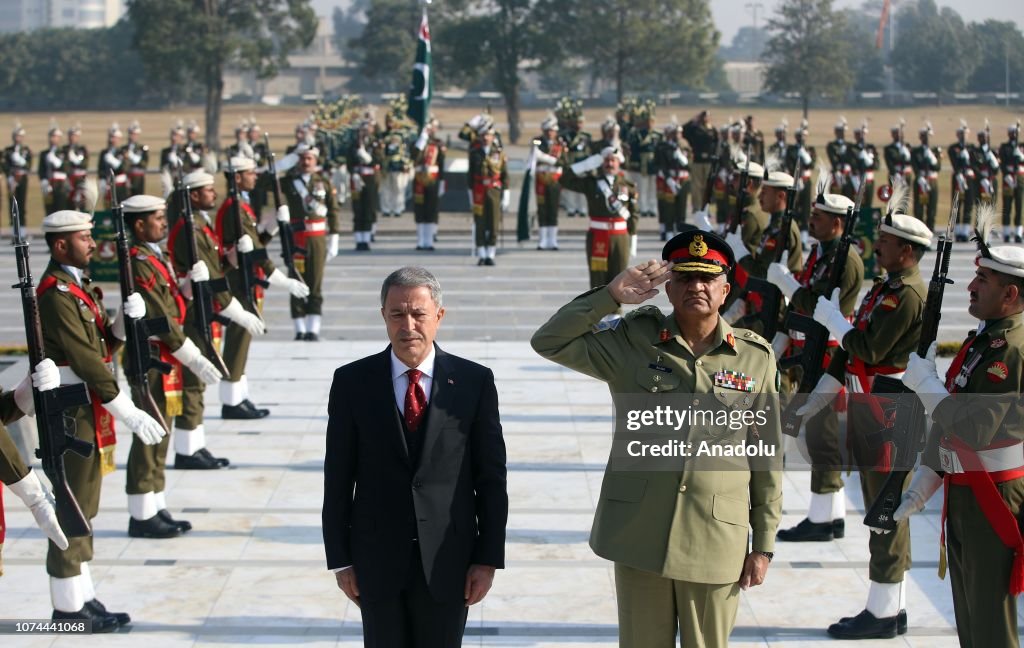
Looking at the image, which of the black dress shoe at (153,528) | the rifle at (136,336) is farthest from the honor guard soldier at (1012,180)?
the rifle at (136,336)

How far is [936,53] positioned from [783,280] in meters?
57.8

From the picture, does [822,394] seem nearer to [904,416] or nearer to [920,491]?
[904,416]

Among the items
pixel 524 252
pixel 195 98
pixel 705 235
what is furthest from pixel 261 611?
pixel 195 98

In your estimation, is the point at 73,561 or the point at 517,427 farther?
the point at 517,427

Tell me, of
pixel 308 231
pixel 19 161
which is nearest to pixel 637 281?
pixel 308 231

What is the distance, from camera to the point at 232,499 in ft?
29.3

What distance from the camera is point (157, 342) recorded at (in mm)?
8297

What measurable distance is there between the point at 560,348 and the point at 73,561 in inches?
121

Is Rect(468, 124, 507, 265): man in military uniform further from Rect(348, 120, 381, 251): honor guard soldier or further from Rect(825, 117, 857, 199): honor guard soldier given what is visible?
Rect(825, 117, 857, 199): honor guard soldier

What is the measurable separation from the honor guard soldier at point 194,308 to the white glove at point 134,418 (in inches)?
87.2

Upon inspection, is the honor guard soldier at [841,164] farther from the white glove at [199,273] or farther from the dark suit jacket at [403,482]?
the dark suit jacket at [403,482]

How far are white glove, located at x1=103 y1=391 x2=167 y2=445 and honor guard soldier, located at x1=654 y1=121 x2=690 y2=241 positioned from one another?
1716cm

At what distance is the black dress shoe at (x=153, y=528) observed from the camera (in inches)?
320

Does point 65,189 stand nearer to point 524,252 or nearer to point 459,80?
point 524,252
